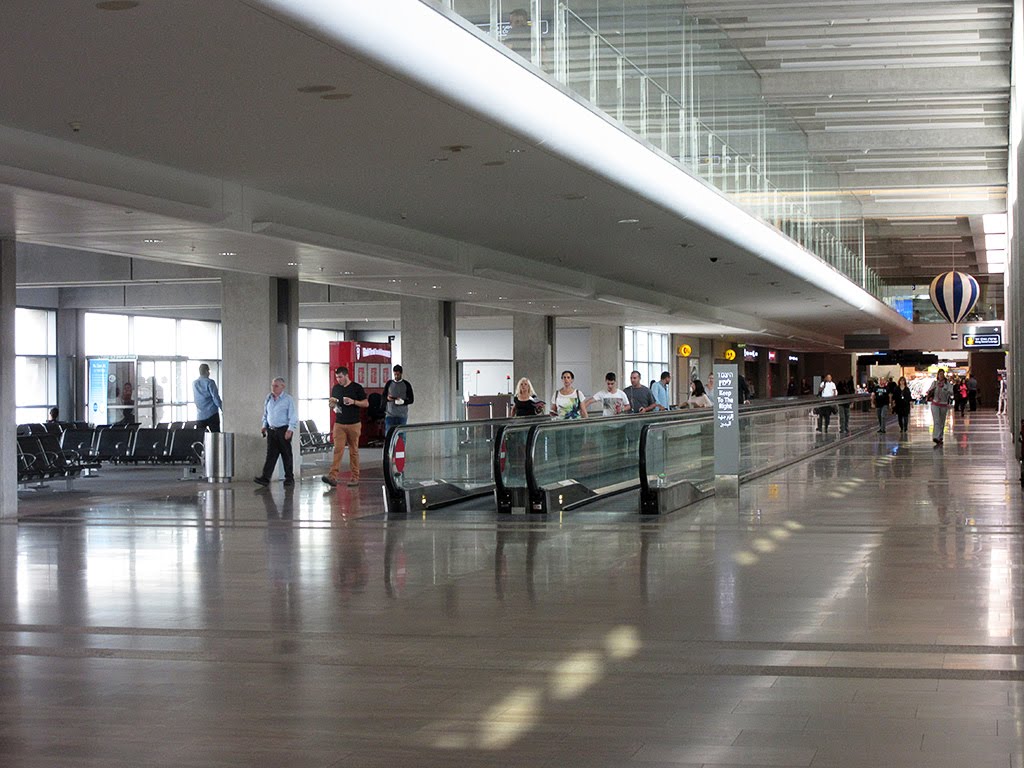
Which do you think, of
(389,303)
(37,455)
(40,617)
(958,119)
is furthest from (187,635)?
(958,119)

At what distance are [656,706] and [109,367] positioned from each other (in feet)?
Answer: 89.3

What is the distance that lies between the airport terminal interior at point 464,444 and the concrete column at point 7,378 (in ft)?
0.19

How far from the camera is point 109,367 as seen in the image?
102 ft

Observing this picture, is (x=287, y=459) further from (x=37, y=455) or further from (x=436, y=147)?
(x=436, y=147)

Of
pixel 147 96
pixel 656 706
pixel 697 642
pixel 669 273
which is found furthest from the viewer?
pixel 669 273

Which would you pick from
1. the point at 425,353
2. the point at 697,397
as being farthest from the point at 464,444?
the point at 425,353

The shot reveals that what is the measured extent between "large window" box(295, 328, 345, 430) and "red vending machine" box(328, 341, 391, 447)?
8.20m

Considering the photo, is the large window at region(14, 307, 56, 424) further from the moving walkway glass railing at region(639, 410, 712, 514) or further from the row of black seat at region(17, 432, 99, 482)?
the moving walkway glass railing at region(639, 410, 712, 514)

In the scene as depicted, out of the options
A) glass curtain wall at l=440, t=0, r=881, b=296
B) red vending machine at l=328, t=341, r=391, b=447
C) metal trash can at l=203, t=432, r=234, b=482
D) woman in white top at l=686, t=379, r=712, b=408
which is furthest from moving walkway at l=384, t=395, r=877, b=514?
red vending machine at l=328, t=341, r=391, b=447

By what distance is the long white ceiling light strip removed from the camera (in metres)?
8.54

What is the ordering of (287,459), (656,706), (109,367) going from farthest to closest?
(109,367) < (287,459) < (656,706)

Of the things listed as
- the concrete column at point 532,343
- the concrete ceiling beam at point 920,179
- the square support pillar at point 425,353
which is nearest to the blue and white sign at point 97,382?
the square support pillar at point 425,353

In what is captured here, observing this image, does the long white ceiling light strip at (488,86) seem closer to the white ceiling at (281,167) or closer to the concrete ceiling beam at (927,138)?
the white ceiling at (281,167)

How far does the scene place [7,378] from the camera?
1568 cm
